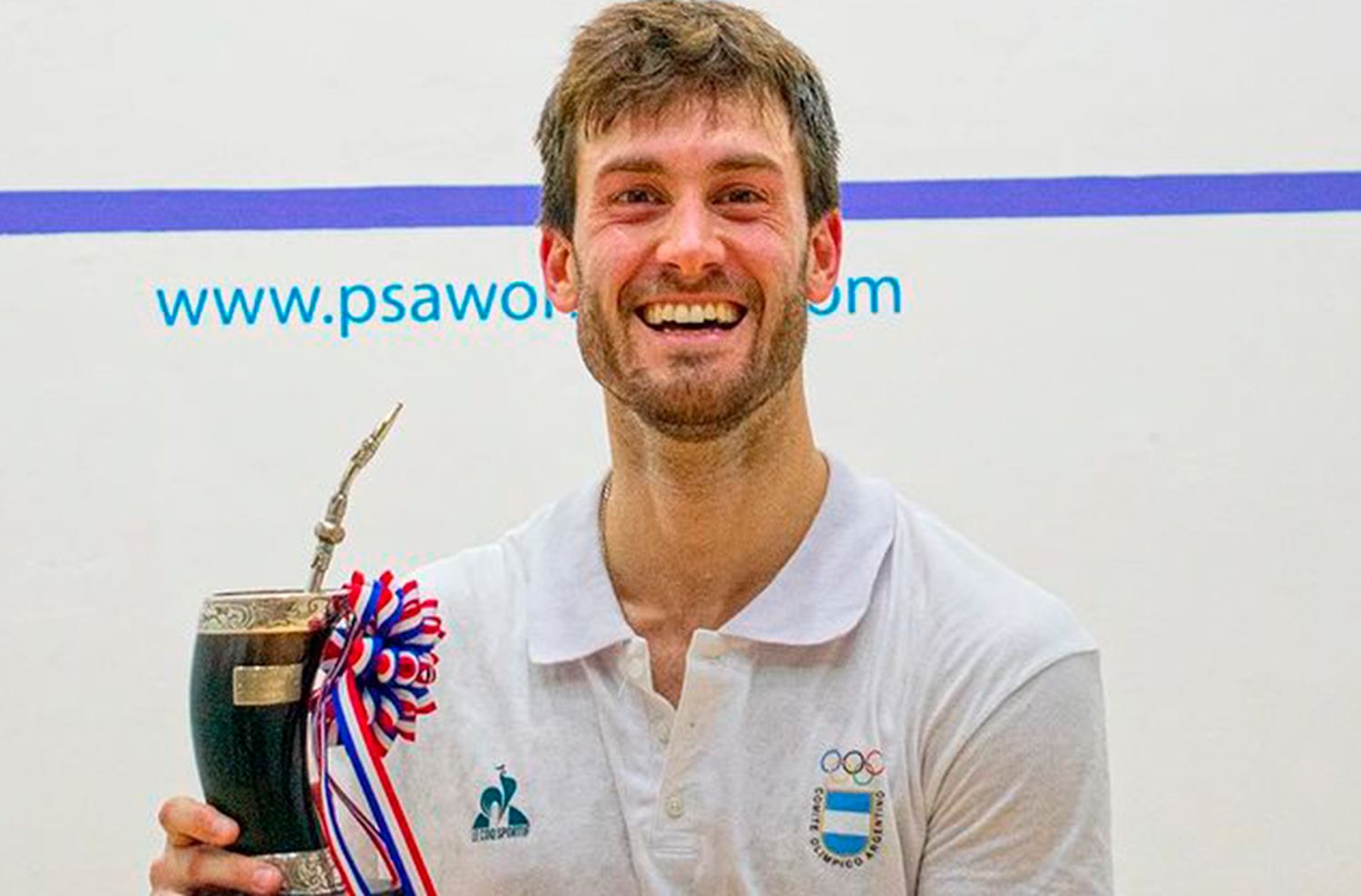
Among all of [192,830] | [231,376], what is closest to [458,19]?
[231,376]

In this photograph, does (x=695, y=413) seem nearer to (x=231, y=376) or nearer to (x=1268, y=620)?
(x=231, y=376)

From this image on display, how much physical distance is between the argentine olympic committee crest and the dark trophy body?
29 centimetres

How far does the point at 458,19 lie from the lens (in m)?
1.70

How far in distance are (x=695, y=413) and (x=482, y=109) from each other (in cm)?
59

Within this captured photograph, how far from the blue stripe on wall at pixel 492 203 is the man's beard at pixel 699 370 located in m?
0.47

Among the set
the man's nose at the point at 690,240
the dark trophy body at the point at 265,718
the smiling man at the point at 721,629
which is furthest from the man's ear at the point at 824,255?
the dark trophy body at the point at 265,718

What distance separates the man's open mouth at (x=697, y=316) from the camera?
123cm

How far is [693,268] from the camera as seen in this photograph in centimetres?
122

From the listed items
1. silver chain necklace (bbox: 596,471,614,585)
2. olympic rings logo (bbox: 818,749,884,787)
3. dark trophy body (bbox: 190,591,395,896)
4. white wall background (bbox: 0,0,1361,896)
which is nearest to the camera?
dark trophy body (bbox: 190,591,395,896)

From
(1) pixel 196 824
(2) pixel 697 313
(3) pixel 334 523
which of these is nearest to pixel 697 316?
(2) pixel 697 313

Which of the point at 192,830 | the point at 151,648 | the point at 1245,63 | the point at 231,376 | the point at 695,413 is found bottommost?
the point at 192,830

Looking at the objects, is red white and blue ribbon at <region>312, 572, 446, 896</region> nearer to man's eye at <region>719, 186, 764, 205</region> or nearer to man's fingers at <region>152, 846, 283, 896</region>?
man's fingers at <region>152, 846, 283, 896</region>

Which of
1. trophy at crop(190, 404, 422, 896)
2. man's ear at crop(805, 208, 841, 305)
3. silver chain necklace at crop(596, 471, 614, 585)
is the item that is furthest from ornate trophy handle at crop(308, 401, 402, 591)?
man's ear at crop(805, 208, 841, 305)

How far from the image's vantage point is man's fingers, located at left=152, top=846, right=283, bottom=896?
108 cm
